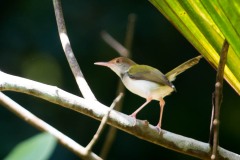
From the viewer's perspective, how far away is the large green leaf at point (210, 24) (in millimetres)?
684

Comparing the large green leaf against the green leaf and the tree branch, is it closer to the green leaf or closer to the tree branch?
the tree branch

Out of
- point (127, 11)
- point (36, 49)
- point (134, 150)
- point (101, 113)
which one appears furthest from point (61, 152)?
point (101, 113)

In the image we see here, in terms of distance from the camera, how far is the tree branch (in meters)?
0.83

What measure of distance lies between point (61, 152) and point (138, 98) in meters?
0.69

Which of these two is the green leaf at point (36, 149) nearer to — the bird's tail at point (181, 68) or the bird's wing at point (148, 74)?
the bird's tail at point (181, 68)

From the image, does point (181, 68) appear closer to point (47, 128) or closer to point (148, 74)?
point (148, 74)

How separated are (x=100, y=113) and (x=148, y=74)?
3.61 feet

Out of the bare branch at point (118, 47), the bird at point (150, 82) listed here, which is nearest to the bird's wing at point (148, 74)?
the bird at point (150, 82)

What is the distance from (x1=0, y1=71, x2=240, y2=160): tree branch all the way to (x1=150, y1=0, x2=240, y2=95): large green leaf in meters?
0.15

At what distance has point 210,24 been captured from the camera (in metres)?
0.74

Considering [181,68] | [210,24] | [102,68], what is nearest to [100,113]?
[210,24]

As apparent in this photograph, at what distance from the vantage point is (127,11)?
3697 millimetres

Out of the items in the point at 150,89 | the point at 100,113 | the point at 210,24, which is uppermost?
the point at 150,89

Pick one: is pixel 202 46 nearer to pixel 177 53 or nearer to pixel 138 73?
pixel 138 73
